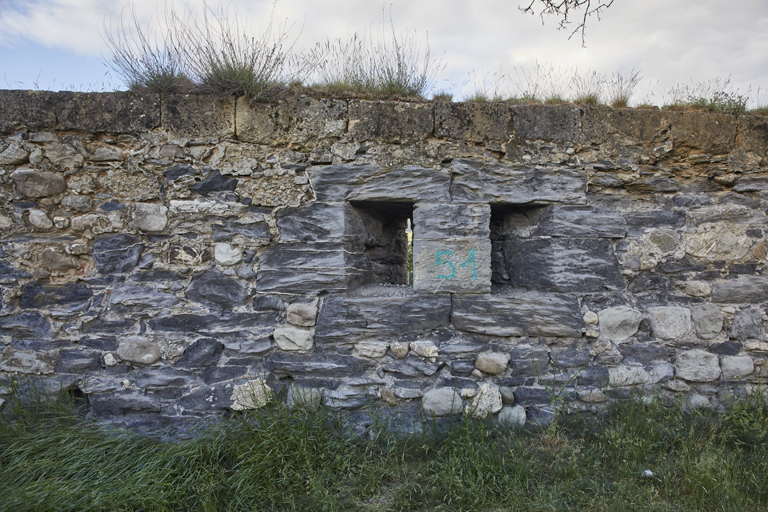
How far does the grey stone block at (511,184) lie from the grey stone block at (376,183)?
0.23 ft

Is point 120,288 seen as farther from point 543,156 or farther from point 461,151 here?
point 543,156

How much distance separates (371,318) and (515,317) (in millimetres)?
898

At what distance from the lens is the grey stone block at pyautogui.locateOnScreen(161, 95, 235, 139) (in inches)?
102

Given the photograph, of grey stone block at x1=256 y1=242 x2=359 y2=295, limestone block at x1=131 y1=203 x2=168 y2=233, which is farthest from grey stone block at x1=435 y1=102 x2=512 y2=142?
limestone block at x1=131 y1=203 x2=168 y2=233

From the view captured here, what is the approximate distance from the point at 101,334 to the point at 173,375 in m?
0.52

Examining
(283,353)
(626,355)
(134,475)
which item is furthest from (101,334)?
(626,355)

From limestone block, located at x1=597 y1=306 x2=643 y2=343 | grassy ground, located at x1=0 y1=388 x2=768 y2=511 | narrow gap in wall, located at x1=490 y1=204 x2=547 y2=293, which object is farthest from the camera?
narrow gap in wall, located at x1=490 y1=204 x2=547 y2=293

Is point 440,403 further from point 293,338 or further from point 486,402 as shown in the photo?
point 293,338

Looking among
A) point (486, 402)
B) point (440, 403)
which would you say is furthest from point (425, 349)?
point (486, 402)

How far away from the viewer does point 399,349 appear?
8.36ft

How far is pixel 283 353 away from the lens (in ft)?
8.43

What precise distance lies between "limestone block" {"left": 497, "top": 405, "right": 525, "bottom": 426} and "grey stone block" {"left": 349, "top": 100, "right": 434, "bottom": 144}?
1760 mm

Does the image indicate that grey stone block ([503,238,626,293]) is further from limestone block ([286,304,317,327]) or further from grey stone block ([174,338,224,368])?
grey stone block ([174,338,224,368])

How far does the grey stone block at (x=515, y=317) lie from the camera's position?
2.59 meters
